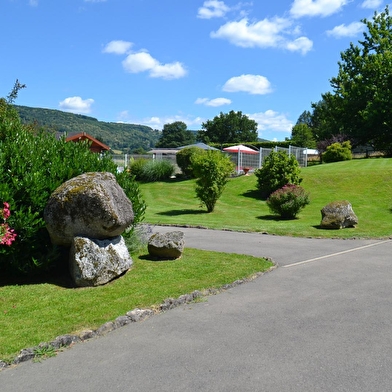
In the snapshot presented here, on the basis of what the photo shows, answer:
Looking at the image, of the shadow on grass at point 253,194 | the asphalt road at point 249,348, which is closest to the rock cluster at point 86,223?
the asphalt road at point 249,348

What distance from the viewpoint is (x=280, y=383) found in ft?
13.1

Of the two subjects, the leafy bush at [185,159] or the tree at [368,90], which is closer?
the leafy bush at [185,159]

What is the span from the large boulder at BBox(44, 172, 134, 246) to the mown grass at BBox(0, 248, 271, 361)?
978 mm

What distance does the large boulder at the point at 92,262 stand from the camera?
7273mm

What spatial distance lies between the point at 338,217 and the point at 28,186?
12257 millimetres

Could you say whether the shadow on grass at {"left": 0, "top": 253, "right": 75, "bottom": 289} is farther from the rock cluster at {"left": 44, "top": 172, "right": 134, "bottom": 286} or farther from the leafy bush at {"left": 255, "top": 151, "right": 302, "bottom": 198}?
the leafy bush at {"left": 255, "top": 151, "right": 302, "bottom": 198}

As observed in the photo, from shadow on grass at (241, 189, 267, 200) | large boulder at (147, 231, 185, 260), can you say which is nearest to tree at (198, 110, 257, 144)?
shadow on grass at (241, 189, 267, 200)

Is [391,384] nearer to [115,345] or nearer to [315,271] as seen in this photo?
[115,345]

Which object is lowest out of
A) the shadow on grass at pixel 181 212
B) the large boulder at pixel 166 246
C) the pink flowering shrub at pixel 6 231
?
the shadow on grass at pixel 181 212

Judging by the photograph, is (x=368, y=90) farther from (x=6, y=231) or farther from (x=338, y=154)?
(x=6, y=231)

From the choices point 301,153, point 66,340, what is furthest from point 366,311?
point 301,153

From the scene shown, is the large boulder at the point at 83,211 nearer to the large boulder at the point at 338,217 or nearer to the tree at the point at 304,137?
the large boulder at the point at 338,217

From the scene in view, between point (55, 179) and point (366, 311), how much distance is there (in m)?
6.03

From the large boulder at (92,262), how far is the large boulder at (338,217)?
10888 millimetres
